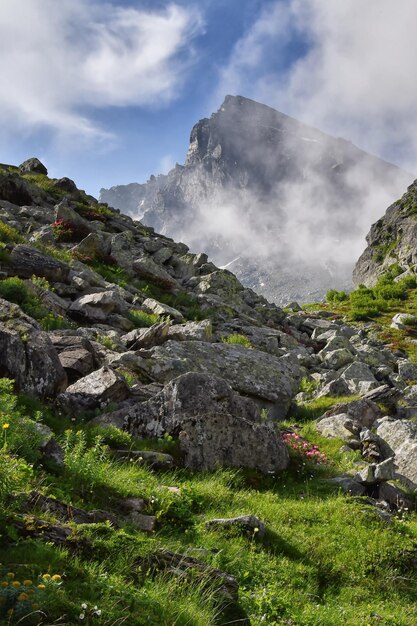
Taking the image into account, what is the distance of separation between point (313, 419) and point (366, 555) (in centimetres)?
777

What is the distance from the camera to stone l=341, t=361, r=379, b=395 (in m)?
17.5

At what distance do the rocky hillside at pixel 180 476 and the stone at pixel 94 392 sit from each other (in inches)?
1.3

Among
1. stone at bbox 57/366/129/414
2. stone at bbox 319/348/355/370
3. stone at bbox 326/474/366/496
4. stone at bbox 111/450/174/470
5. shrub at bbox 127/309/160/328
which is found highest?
stone at bbox 319/348/355/370

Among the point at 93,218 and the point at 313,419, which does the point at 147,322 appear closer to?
the point at 313,419

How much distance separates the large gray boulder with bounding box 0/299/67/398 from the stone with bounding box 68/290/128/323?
6215mm

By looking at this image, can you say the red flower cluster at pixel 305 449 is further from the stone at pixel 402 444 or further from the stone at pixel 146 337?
the stone at pixel 146 337

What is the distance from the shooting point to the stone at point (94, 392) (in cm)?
955

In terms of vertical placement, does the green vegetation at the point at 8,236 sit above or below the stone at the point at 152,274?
below

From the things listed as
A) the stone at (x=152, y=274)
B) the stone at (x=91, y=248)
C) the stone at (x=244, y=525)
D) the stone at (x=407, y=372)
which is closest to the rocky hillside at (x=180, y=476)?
the stone at (x=244, y=525)

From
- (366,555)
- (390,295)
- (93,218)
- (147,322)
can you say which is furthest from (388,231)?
(366,555)

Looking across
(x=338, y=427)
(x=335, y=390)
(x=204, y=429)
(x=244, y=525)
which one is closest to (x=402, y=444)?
(x=338, y=427)

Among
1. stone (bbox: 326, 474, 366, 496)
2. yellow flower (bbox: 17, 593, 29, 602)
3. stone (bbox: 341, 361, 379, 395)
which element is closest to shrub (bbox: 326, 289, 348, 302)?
stone (bbox: 341, 361, 379, 395)

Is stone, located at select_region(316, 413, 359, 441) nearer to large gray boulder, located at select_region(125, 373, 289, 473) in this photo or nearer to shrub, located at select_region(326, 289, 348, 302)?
large gray boulder, located at select_region(125, 373, 289, 473)

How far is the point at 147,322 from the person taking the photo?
1803 cm
